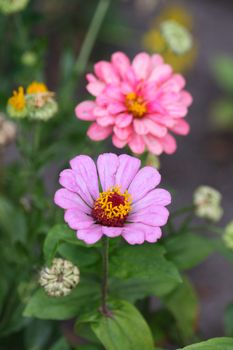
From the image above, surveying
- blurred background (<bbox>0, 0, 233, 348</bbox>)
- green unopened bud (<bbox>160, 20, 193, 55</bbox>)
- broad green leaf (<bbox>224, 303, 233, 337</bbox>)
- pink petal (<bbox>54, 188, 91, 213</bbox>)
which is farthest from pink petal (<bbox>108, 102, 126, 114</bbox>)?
blurred background (<bbox>0, 0, 233, 348</bbox>)

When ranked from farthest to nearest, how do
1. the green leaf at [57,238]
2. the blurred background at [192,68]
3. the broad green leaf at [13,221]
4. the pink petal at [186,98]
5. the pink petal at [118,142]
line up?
1. the blurred background at [192,68]
2. the broad green leaf at [13,221]
3. the pink petal at [186,98]
4. the pink petal at [118,142]
5. the green leaf at [57,238]

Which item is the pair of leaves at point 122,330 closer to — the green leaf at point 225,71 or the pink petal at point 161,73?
the pink petal at point 161,73

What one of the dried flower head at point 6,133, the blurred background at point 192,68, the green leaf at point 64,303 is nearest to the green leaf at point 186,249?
the green leaf at point 64,303

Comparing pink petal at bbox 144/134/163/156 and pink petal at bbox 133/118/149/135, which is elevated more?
pink petal at bbox 133/118/149/135

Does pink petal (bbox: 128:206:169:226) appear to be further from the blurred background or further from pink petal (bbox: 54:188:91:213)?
the blurred background

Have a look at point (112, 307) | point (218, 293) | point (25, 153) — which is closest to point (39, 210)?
point (25, 153)

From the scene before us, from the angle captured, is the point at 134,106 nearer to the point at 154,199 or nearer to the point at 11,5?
the point at 154,199

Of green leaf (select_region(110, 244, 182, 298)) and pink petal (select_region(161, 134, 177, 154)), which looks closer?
green leaf (select_region(110, 244, 182, 298))
